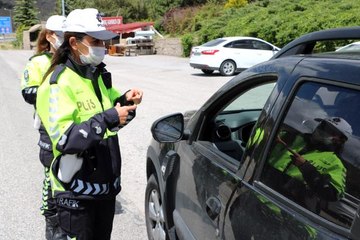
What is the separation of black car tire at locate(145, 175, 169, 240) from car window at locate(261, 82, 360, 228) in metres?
1.49

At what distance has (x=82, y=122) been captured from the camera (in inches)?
93.4

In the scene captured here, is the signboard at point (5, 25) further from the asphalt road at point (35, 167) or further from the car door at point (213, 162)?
the car door at point (213, 162)

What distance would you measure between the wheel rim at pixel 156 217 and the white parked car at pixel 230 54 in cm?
1378

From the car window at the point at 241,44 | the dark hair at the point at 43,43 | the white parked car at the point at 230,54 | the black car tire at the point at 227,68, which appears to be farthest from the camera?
the car window at the point at 241,44

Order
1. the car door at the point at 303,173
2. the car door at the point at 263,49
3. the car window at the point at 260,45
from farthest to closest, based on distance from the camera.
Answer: the car window at the point at 260,45 < the car door at the point at 263,49 < the car door at the point at 303,173

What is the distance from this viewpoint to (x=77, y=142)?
2.29 m

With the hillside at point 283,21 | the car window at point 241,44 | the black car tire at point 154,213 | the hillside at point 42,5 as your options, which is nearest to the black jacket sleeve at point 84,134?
the black car tire at point 154,213

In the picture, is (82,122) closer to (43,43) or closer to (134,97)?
(134,97)

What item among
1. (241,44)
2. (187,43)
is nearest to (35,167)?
(241,44)

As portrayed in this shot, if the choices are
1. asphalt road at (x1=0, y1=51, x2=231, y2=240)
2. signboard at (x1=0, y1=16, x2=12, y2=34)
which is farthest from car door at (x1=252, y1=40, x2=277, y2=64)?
signboard at (x1=0, y1=16, x2=12, y2=34)

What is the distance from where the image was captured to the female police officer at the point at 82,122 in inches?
92.2

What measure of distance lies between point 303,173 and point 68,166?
1.32m

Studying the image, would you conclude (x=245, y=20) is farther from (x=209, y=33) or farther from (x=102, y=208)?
(x=102, y=208)

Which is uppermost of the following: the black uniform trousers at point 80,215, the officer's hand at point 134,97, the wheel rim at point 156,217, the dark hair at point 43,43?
the dark hair at point 43,43
